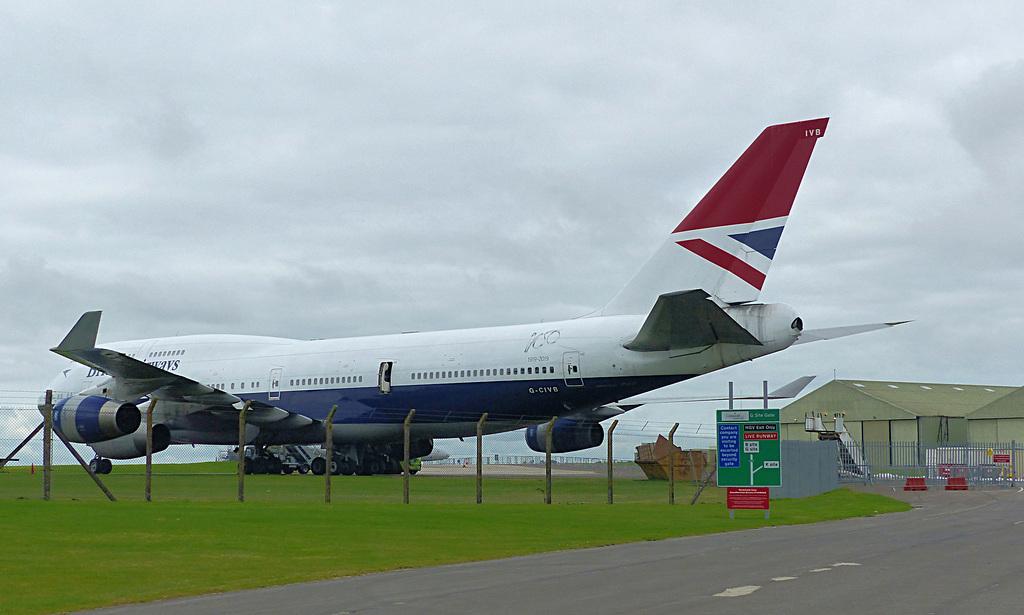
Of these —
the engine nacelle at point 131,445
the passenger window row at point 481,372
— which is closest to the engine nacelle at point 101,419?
the engine nacelle at point 131,445

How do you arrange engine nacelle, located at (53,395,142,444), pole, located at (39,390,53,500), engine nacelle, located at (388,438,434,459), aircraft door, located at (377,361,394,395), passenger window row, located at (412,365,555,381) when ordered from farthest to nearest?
engine nacelle, located at (388,438,434,459) → aircraft door, located at (377,361,394,395) → passenger window row, located at (412,365,555,381) → engine nacelle, located at (53,395,142,444) → pole, located at (39,390,53,500)

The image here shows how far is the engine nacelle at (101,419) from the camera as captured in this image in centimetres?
2580

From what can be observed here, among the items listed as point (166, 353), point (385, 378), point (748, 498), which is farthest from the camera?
point (166, 353)

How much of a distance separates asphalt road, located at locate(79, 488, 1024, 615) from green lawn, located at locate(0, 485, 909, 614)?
0.68 m

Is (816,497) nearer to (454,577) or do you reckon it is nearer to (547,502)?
(547,502)

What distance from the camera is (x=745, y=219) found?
82.3ft

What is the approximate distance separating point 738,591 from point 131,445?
2453 cm

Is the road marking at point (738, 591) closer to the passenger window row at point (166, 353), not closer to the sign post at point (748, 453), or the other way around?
the sign post at point (748, 453)

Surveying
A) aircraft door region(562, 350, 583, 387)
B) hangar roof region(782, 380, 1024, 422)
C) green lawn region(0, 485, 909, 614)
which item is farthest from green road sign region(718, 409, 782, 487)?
hangar roof region(782, 380, 1024, 422)

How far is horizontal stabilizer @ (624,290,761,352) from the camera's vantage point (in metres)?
22.1

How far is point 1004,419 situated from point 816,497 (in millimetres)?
37015

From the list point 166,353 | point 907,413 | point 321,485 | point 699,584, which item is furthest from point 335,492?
point 907,413

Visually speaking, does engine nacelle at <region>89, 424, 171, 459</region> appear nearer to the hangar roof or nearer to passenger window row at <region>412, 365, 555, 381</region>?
passenger window row at <region>412, 365, 555, 381</region>

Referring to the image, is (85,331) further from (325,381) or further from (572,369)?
(572,369)
